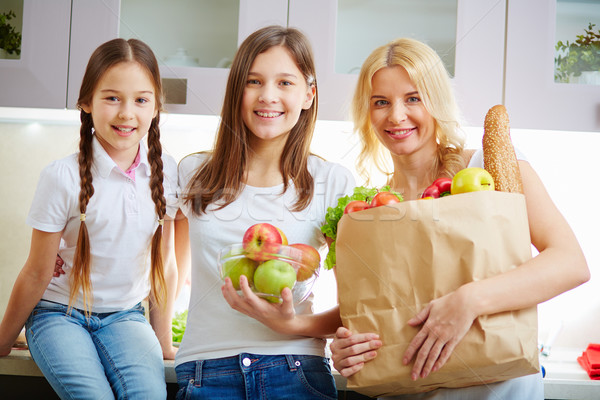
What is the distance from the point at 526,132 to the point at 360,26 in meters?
0.59

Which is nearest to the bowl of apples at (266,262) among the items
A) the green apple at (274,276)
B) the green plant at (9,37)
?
the green apple at (274,276)

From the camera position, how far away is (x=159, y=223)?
126cm

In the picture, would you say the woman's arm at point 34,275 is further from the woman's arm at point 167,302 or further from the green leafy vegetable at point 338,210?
the green leafy vegetable at point 338,210

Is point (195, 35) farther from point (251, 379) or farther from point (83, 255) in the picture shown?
point (251, 379)

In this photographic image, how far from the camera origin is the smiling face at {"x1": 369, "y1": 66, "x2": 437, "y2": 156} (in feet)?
4.16

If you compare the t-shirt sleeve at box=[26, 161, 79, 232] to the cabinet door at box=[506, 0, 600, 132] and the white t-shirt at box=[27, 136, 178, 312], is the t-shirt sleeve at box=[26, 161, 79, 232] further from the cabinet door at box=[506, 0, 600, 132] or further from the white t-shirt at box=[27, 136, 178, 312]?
the cabinet door at box=[506, 0, 600, 132]

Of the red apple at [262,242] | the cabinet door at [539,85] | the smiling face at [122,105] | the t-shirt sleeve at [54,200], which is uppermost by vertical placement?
the cabinet door at [539,85]

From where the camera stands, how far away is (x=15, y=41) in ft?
5.16

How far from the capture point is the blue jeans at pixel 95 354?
1.11 metres

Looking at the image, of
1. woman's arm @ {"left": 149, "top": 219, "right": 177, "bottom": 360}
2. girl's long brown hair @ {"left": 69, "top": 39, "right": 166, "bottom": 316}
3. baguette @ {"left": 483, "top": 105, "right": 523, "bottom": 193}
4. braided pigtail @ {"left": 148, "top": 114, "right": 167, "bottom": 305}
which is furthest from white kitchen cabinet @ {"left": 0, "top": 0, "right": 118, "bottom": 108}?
baguette @ {"left": 483, "top": 105, "right": 523, "bottom": 193}

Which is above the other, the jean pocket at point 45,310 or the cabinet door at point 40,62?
the cabinet door at point 40,62

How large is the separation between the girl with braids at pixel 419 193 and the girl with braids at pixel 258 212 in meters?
0.12

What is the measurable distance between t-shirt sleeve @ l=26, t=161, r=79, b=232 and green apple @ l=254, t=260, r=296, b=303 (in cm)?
49

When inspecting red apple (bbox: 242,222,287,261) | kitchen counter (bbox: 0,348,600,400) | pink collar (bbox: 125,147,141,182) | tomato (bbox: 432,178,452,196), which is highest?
pink collar (bbox: 125,147,141,182)
